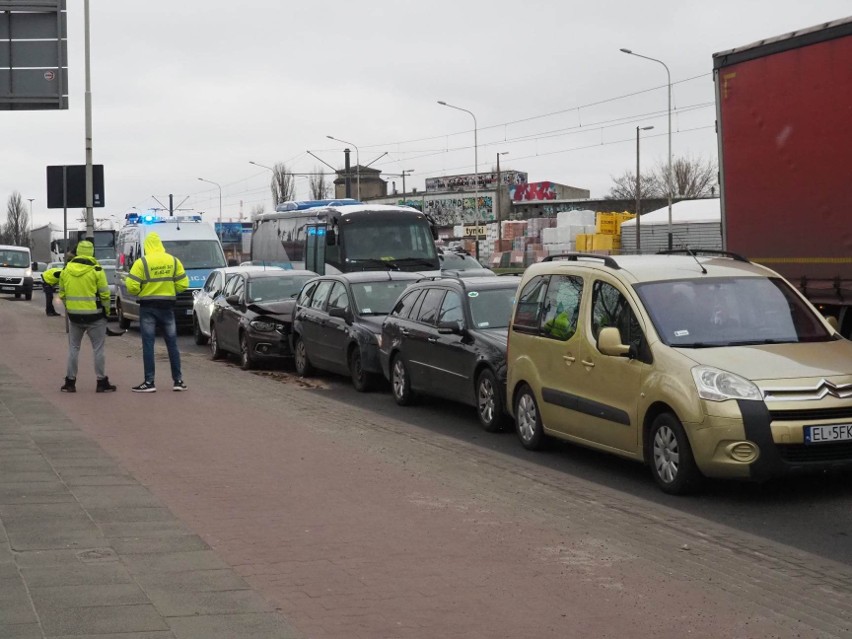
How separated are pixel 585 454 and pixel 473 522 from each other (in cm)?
333

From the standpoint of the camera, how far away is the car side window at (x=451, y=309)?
13.5 m

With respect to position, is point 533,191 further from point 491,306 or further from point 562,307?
point 562,307

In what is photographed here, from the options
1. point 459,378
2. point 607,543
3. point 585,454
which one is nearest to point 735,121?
point 459,378

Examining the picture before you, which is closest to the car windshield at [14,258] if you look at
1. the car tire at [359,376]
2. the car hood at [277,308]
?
the car hood at [277,308]

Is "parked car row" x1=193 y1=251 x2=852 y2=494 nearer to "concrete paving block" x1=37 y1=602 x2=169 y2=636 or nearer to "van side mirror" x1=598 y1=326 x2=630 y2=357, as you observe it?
"van side mirror" x1=598 y1=326 x2=630 y2=357

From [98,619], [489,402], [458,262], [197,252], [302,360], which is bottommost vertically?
[98,619]

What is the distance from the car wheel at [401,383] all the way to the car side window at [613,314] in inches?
177

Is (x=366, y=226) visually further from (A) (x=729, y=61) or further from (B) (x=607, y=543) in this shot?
(B) (x=607, y=543)

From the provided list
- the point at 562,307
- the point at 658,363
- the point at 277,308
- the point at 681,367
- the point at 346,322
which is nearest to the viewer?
the point at 681,367

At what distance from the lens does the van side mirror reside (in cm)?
959

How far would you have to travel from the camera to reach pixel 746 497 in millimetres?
9086

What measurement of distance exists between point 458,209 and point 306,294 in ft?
276

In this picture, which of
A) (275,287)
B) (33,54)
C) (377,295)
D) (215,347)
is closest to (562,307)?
(377,295)

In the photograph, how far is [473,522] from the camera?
7.95 meters
